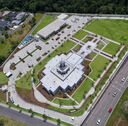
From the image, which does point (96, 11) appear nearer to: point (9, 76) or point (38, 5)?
point (38, 5)

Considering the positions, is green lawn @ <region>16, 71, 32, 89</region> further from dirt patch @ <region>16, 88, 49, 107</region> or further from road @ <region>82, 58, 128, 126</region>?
road @ <region>82, 58, 128, 126</region>

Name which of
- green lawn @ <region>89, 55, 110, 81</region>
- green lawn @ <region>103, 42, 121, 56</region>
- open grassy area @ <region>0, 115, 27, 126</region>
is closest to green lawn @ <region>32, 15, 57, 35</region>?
green lawn @ <region>89, 55, 110, 81</region>

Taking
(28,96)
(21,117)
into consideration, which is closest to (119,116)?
(28,96)

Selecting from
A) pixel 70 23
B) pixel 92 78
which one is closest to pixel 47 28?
pixel 70 23

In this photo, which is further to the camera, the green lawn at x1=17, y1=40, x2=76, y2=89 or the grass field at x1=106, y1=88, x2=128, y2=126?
the green lawn at x1=17, y1=40, x2=76, y2=89

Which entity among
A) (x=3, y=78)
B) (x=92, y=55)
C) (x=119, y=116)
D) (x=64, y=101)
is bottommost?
(x=119, y=116)

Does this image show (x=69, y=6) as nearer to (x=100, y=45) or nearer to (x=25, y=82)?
(x=100, y=45)
